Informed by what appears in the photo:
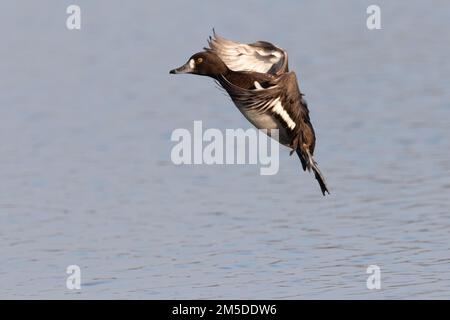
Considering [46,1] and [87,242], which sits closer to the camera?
[87,242]

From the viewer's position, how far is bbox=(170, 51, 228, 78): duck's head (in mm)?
10938

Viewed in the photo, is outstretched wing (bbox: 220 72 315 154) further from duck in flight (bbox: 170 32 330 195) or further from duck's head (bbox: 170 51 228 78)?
duck's head (bbox: 170 51 228 78)

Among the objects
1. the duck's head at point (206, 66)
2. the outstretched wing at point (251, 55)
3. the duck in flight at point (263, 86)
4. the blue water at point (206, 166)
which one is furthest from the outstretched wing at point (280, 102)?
the blue water at point (206, 166)

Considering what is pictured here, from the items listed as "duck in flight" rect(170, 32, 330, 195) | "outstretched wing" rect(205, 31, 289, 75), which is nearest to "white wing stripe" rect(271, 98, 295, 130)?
→ "duck in flight" rect(170, 32, 330, 195)

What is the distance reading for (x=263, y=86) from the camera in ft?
34.3

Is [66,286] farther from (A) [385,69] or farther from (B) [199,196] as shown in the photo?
(A) [385,69]

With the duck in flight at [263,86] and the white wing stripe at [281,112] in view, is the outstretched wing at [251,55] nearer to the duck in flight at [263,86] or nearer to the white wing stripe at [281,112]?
the duck in flight at [263,86]

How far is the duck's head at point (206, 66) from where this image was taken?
10.9 m

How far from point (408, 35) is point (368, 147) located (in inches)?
281

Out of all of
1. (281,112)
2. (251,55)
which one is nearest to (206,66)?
(251,55)

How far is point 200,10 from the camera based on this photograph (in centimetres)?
2342

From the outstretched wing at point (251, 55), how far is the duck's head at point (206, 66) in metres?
0.25

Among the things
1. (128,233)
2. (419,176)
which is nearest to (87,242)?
(128,233)

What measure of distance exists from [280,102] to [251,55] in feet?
3.79
